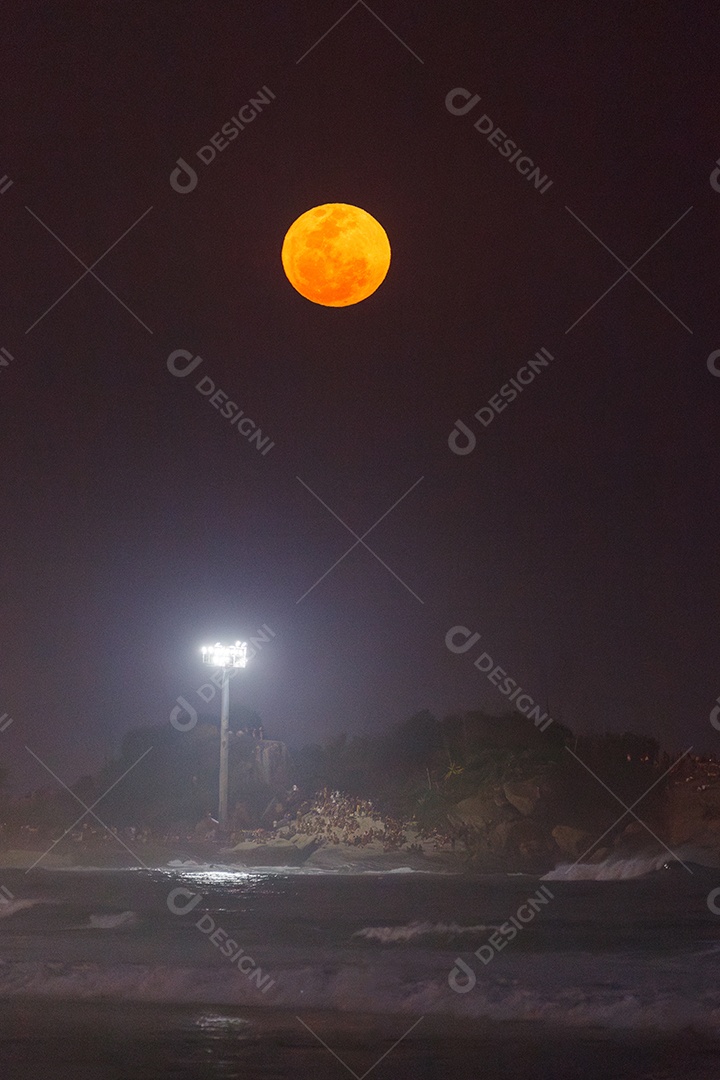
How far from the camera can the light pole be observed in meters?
40.0

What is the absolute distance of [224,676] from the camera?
40.8 meters

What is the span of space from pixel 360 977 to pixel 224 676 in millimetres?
22406

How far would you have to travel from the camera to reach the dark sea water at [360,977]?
39.5 ft

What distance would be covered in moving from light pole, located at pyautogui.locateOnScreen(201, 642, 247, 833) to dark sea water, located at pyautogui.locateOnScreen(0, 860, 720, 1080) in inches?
150

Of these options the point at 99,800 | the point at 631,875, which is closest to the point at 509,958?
the point at 631,875

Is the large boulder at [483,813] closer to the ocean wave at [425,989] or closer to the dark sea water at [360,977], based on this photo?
the dark sea water at [360,977]

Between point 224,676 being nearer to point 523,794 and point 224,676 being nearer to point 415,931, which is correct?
point 523,794

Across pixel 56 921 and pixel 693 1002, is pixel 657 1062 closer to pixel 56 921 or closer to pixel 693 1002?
pixel 693 1002

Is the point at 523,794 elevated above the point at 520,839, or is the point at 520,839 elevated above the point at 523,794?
the point at 523,794

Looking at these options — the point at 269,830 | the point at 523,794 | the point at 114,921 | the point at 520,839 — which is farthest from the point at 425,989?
the point at 269,830

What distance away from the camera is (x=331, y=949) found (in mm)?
24062

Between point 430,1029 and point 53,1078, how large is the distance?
5.60m

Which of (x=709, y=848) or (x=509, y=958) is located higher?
(x=709, y=848)

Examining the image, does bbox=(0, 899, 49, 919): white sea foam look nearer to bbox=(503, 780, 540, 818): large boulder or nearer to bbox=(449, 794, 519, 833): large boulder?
bbox=(449, 794, 519, 833): large boulder
